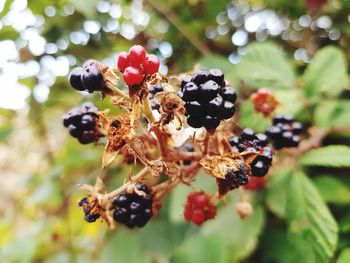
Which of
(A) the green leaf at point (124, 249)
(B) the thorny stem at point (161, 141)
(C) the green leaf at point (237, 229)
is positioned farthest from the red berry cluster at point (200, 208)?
(A) the green leaf at point (124, 249)

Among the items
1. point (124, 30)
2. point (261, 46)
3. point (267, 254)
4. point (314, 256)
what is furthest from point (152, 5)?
point (314, 256)

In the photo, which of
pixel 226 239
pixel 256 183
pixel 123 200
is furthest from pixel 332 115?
pixel 123 200

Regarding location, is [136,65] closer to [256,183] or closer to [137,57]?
[137,57]

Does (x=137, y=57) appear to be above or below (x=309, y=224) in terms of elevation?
above

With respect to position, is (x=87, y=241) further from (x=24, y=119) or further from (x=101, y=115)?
(x=101, y=115)

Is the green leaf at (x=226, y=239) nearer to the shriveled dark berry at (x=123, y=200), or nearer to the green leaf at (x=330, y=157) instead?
the green leaf at (x=330, y=157)

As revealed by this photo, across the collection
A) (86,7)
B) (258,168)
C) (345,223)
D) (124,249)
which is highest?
(258,168)
